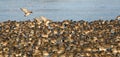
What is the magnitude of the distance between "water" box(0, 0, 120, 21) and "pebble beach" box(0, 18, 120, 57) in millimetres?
2443

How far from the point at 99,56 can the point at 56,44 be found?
2699mm

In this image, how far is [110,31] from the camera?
73.6 feet

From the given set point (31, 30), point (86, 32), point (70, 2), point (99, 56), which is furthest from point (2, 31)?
point (70, 2)

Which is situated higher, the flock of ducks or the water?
the flock of ducks

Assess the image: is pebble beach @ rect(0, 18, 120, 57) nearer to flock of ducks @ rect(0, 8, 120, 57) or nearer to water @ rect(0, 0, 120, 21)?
flock of ducks @ rect(0, 8, 120, 57)

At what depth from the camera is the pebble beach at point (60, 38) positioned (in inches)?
728

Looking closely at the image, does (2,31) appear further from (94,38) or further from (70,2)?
(70,2)

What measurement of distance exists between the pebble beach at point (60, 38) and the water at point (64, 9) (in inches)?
96.2

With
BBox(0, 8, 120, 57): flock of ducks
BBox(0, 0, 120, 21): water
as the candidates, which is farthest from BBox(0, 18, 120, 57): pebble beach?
BBox(0, 0, 120, 21): water

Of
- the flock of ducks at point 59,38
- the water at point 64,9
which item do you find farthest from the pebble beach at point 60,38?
the water at point 64,9

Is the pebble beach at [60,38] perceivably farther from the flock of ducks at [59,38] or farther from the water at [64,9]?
the water at [64,9]

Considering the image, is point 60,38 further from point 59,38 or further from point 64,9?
point 64,9

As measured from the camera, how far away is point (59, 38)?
21250 mm

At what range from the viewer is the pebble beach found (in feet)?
60.7
